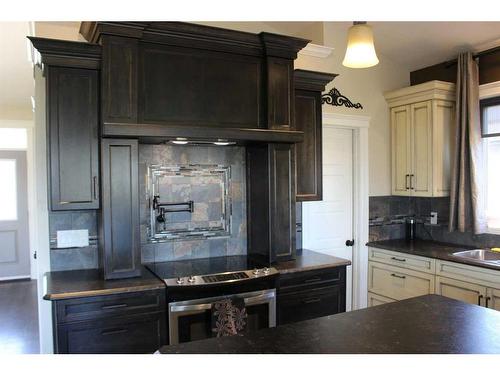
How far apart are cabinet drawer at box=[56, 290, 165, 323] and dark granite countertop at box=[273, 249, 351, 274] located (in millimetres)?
902

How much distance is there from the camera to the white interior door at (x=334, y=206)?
3758 mm

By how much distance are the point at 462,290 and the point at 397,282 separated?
636mm

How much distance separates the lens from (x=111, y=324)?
238 cm

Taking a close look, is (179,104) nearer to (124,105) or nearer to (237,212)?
(124,105)

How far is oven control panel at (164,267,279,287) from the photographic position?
251cm

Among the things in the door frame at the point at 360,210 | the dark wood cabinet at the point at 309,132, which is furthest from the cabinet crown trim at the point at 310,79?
the door frame at the point at 360,210

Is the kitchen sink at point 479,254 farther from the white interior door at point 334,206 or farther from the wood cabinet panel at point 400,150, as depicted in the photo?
the white interior door at point 334,206

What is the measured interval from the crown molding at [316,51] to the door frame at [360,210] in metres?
0.67

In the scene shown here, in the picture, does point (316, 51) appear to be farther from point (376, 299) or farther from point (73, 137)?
point (376, 299)

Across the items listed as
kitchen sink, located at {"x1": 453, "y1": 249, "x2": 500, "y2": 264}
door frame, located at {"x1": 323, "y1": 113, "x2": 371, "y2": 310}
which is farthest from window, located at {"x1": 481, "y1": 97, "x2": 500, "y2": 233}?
door frame, located at {"x1": 323, "y1": 113, "x2": 371, "y2": 310}

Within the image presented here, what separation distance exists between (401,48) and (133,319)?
3375 millimetres

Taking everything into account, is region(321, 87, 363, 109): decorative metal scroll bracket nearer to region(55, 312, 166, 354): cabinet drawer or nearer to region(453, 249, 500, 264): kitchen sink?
region(453, 249, 500, 264): kitchen sink
